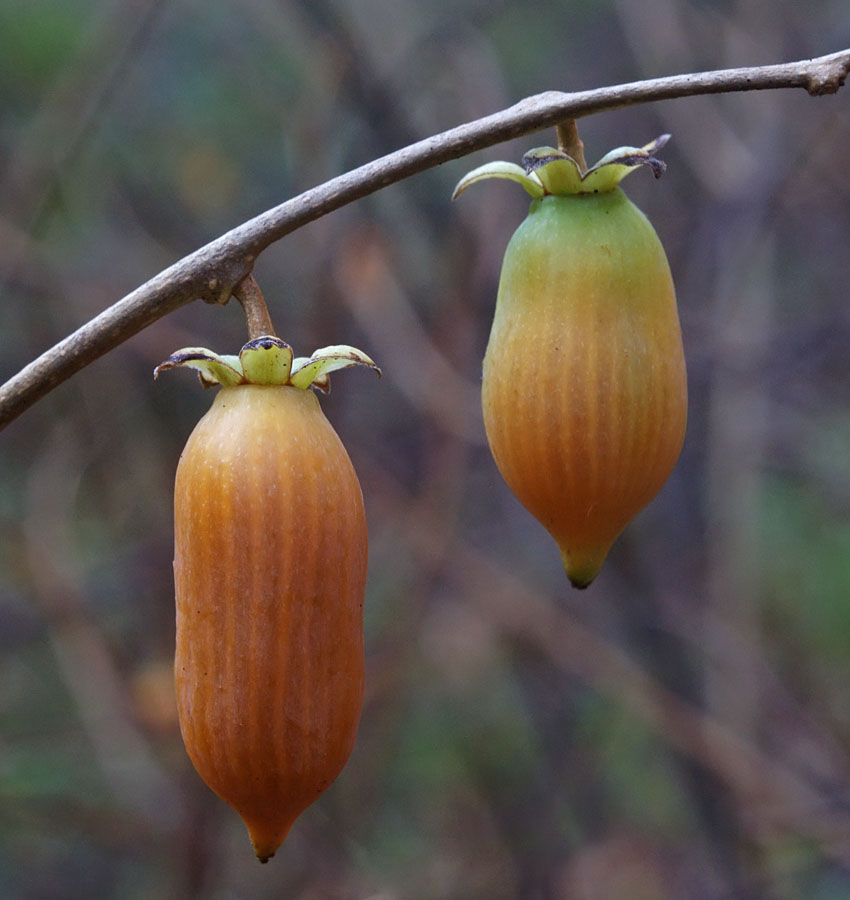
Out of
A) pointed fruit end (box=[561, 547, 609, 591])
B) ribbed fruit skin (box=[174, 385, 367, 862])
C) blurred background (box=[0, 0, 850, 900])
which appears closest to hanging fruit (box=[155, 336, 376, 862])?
ribbed fruit skin (box=[174, 385, 367, 862])

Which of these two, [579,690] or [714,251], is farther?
[579,690]

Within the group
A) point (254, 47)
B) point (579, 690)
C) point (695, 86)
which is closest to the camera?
point (695, 86)

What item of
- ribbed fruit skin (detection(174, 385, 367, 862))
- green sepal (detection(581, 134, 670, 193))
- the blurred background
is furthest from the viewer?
the blurred background

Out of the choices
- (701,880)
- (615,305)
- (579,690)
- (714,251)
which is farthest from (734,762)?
(615,305)

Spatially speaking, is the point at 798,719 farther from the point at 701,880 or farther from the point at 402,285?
the point at 402,285

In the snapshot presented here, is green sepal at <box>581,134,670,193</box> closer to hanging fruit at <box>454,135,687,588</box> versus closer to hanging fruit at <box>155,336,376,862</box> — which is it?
hanging fruit at <box>454,135,687,588</box>

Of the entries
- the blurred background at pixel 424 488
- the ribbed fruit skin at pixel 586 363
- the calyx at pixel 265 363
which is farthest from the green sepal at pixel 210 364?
the blurred background at pixel 424 488
